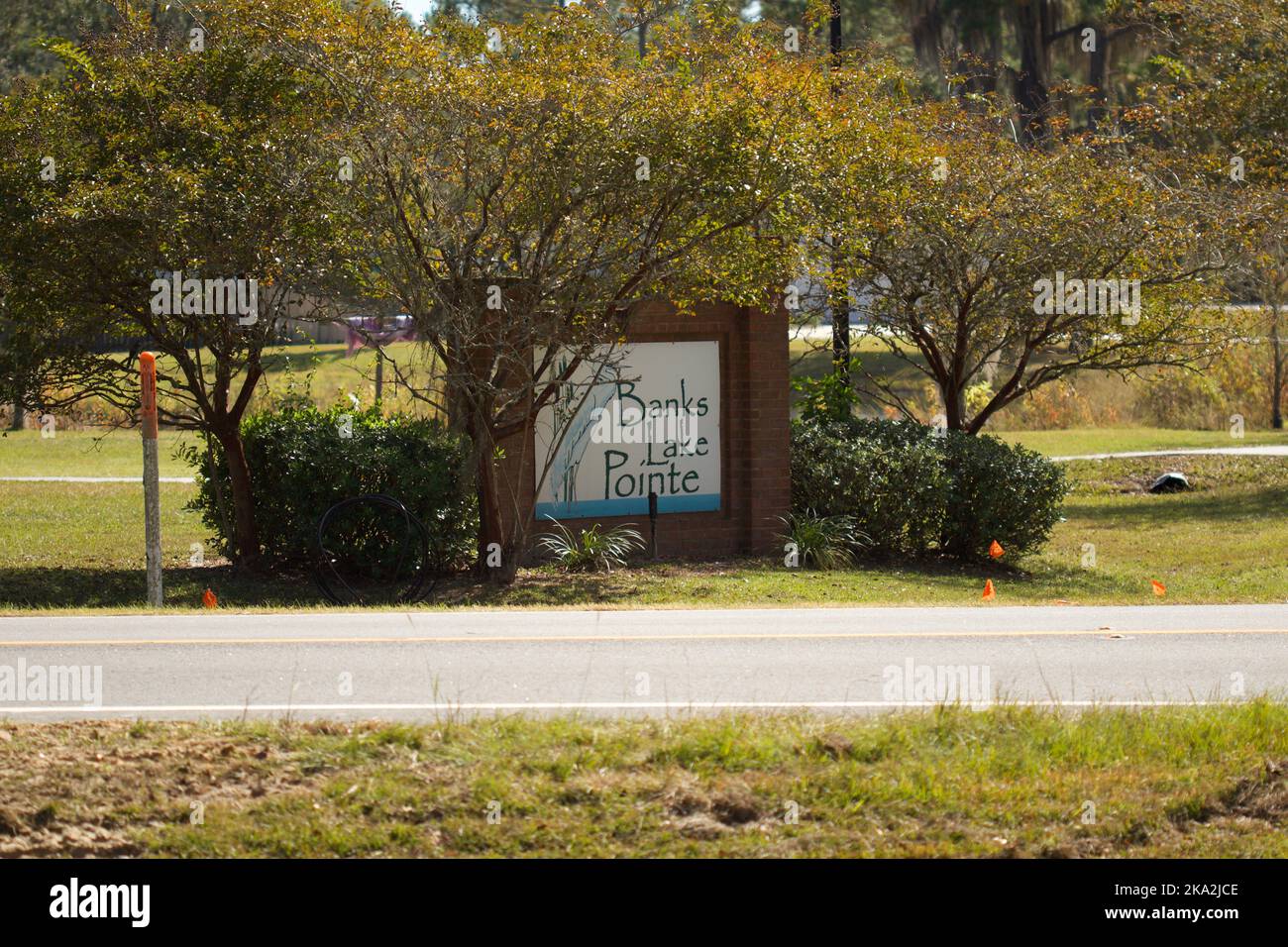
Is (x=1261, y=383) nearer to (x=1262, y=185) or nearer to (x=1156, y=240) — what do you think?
(x=1262, y=185)

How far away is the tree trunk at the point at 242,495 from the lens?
15805mm

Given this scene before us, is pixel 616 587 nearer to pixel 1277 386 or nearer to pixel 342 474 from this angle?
pixel 342 474

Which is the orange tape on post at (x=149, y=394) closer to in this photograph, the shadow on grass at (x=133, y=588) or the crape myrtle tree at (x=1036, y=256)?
the shadow on grass at (x=133, y=588)

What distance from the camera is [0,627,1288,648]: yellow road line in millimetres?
10117

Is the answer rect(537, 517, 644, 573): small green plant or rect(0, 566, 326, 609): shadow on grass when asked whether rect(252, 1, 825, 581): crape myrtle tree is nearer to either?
rect(537, 517, 644, 573): small green plant

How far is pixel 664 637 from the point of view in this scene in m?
10.6

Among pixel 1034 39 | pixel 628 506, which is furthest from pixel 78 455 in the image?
pixel 1034 39

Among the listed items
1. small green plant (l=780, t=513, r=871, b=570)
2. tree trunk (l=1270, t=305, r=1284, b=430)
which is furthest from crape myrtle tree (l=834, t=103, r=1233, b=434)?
tree trunk (l=1270, t=305, r=1284, b=430)

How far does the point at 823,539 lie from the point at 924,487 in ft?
4.49

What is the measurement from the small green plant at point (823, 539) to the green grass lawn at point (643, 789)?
9421 mm

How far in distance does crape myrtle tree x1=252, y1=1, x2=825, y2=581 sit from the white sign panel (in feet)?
2.98

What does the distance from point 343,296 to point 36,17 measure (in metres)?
31.8

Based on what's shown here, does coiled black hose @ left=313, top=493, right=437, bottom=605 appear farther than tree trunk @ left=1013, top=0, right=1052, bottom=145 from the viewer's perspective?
No
